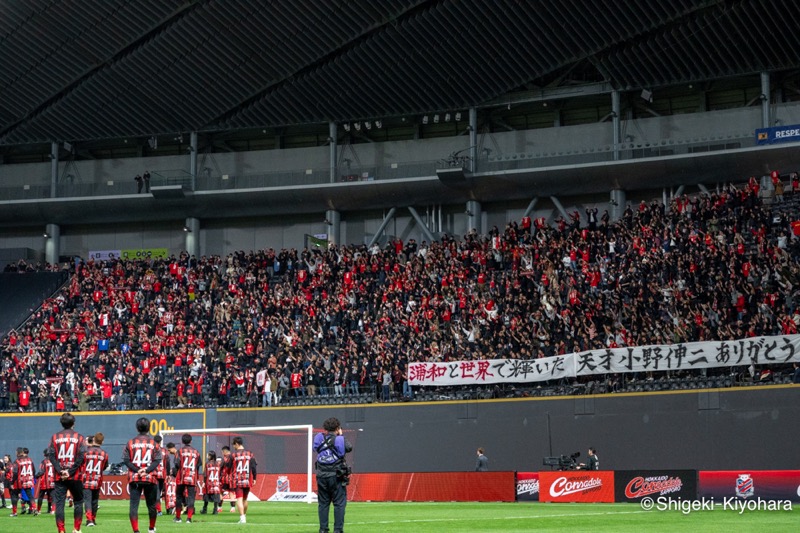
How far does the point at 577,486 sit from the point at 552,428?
26.5 ft

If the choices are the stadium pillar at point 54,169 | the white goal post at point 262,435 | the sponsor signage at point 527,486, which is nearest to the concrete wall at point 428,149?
the stadium pillar at point 54,169

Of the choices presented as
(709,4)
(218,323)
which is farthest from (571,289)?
(218,323)

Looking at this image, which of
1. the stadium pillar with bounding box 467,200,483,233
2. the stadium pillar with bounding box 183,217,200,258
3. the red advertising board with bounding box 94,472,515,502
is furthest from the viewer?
the stadium pillar with bounding box 183,217,200,258

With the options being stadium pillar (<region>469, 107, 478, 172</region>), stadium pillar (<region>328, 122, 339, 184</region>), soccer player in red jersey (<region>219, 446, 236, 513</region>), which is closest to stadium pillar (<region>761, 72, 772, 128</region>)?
stadium pillar (<region>469, 107, 478, 172</region>)

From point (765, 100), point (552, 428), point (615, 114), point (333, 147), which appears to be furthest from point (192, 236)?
point (765, 100)

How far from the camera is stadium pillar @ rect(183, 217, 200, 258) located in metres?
63.5

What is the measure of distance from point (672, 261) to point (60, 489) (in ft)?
93.7

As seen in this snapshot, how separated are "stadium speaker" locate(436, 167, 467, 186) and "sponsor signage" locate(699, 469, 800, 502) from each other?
27.9 meters

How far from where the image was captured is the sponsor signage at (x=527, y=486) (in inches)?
1303

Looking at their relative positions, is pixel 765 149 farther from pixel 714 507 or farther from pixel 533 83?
pixel 714 507

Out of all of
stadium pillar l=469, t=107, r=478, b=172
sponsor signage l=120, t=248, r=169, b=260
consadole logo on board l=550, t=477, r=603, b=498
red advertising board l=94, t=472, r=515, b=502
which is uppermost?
stadium pillar l=469, t=107, r=478, b=172

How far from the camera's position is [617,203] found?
55.5 m

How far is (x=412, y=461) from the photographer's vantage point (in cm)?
4262

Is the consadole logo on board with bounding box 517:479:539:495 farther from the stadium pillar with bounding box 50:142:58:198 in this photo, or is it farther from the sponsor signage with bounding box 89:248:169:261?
the stadium pillar with bounding box 50:142:58:198
